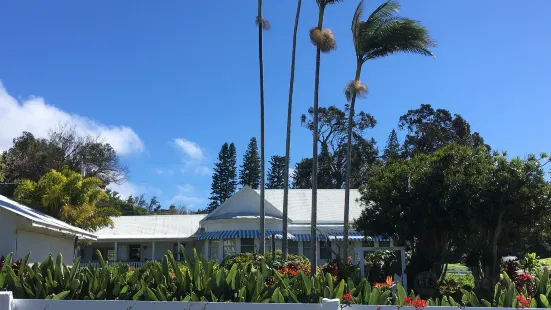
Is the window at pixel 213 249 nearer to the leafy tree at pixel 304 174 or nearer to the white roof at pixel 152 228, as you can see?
the white roof at pixel 152 228

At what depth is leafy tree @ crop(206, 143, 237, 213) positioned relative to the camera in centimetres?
7275

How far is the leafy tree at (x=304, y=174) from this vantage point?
65.1 m

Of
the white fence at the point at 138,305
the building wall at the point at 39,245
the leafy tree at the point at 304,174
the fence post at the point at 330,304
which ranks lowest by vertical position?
the white fence at the point at 138,305

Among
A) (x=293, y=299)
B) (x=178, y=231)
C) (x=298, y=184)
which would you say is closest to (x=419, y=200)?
(x=293, y=299)

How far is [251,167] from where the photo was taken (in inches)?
2901

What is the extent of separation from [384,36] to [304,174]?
1759 inches

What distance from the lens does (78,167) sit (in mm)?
45875

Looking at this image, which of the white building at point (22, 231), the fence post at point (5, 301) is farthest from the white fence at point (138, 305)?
the white building at point (22, 231)

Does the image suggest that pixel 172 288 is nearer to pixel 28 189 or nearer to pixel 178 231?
pixel 28 189

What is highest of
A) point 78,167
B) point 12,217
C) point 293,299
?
point 78,167

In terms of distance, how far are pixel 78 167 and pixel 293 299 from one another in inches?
1632

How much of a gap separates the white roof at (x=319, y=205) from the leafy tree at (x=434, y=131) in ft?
57.8

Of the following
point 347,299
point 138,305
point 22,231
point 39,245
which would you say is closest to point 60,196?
point 39,245

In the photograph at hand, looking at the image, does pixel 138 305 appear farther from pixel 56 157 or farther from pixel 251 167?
pixel 251 167
